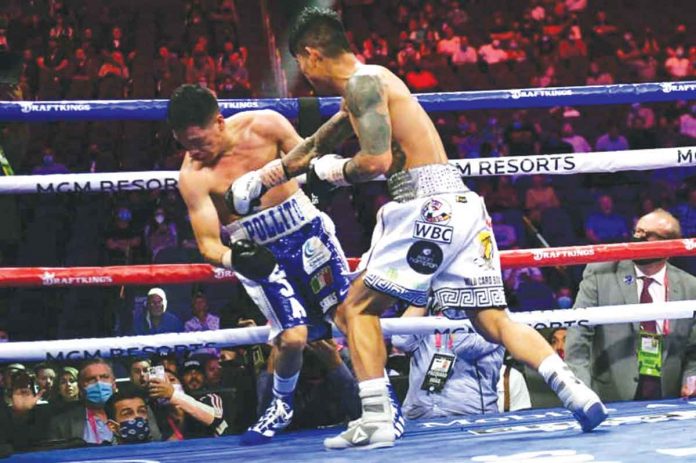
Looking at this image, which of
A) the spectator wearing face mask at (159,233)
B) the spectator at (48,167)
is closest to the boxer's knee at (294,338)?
the spectator wearing face mask at (159,233)

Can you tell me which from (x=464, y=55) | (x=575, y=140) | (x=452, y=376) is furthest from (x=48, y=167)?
(x=452, y=376)

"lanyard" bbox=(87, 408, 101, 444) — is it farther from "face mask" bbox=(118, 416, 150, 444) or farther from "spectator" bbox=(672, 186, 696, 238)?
"spectator" bbox=(672, 186, 696, 238)

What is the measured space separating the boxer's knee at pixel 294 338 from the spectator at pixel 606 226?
5870 mm

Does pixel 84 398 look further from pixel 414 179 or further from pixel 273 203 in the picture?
pixel 414 179

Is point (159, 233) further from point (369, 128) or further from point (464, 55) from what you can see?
point (369, 128)

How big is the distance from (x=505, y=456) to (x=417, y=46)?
10.2 m

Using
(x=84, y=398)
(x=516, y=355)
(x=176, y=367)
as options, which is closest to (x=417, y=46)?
(x=176, y=367)

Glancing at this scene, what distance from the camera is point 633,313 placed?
3.59 m

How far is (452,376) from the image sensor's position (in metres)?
4.15

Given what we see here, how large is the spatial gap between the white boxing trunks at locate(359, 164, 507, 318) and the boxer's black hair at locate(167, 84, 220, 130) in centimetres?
74

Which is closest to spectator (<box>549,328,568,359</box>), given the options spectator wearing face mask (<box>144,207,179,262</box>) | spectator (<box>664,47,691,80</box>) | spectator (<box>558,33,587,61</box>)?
spectator wearing face mask (<box>144,207,179,262</box>)

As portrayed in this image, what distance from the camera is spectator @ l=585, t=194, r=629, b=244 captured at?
8.94 metres

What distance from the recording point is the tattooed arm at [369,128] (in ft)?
9.68

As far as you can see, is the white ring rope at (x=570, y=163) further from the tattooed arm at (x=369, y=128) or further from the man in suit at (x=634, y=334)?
the tattooed arm at (x=369, y=128)
